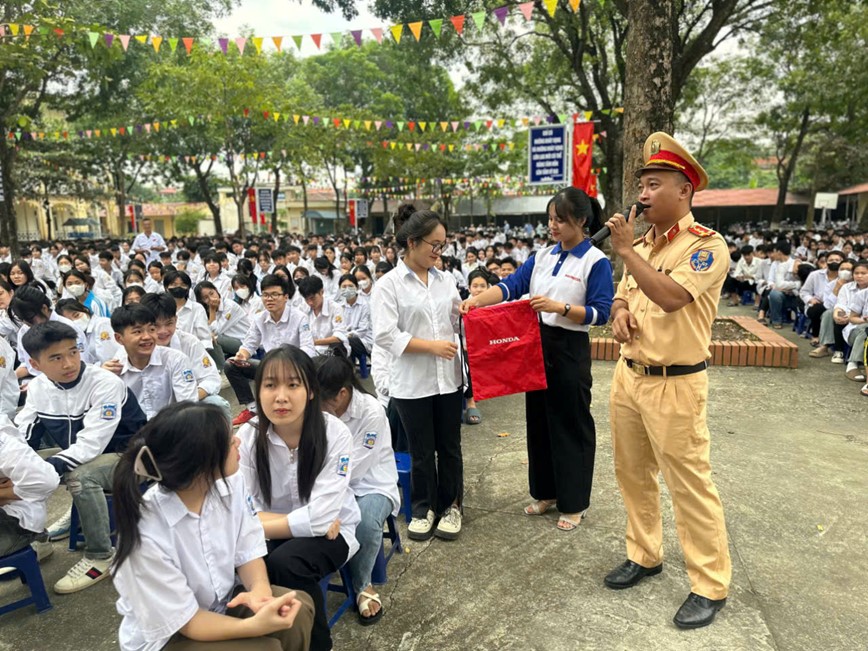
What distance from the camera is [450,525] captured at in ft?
10.0

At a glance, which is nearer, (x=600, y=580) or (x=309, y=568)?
(x=309, y=568)

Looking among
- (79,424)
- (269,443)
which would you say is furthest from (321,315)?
(269,443)

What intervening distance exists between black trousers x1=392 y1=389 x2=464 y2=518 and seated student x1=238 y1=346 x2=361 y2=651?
2.31 feet

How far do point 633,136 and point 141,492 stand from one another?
604 centimetres

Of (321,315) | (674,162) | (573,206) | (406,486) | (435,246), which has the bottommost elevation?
(406,486)

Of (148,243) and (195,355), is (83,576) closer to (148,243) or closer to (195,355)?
(195,355)

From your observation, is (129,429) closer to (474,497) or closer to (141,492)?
(141,492)

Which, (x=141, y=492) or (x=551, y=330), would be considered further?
(x=551, y=330)

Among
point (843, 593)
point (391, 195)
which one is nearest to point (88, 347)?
point (843, 593)

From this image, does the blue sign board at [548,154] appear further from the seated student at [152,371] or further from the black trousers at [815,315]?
the seated student at [152,371]

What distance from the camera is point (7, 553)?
8.08 feet

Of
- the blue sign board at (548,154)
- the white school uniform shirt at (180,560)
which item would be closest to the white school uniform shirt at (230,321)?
the white school uniform shirt at (180,560)

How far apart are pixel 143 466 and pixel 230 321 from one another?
4.78 m

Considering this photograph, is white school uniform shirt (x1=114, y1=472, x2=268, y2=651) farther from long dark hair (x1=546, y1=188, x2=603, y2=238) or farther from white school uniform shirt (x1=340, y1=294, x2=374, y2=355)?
white school uniform shirt (x1=340, y1=294, x2=374, y2=355)
